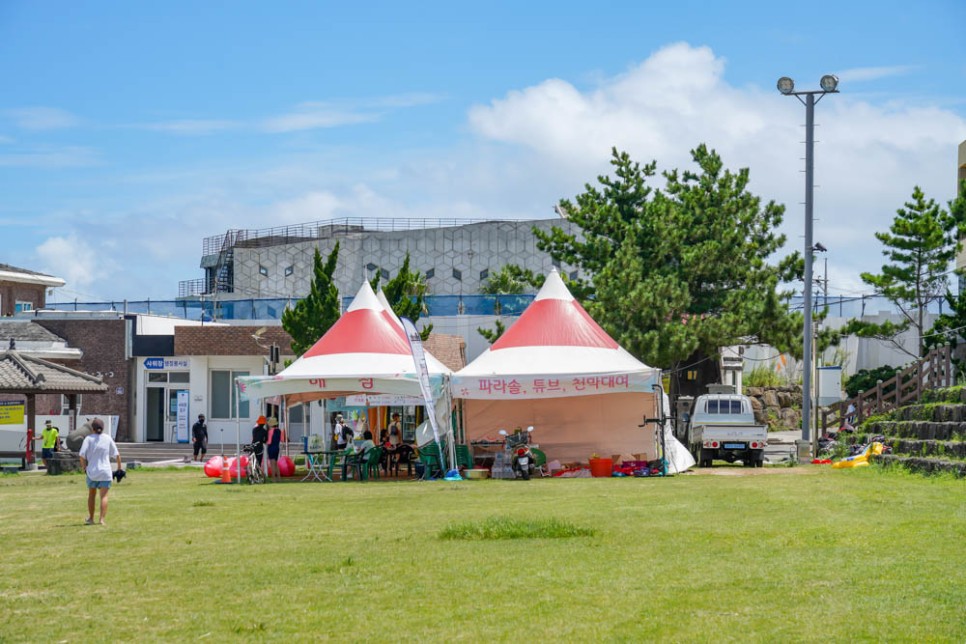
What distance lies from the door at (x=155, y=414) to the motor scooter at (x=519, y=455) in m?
25.5

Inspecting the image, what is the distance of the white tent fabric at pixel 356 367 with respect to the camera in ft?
94.6

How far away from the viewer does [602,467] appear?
28969 millimetres

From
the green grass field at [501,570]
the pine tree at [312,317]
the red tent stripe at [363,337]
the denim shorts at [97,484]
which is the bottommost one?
the green grass field at [501,570]

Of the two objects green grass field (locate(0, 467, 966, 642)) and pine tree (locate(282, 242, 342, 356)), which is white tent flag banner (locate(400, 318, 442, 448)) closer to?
green grass field (locate(0, 467, 966, 642))

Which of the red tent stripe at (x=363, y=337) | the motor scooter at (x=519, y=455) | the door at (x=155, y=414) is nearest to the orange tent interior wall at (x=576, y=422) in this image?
the red tent stripe at (x=363, y=337)

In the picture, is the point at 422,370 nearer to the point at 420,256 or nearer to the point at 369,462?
the point at 369,462

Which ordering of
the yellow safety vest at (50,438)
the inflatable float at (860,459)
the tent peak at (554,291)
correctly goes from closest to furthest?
the inflatable float at (860,459) → the tent peak at (554,291) → the yellow safety vest at (50,438)

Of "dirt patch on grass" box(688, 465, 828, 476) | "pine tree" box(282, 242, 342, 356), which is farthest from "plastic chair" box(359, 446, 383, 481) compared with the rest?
"pine tree" box(282, 242, 342, 356)

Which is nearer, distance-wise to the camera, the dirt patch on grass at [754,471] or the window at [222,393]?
the dirt patch on grass at [754,471]

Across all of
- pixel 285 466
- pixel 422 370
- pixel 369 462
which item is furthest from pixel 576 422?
pixel 285 466

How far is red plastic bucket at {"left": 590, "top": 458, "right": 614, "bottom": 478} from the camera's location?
28953mm

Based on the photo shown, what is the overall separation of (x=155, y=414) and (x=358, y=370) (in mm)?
23881

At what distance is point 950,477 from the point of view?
23562mm

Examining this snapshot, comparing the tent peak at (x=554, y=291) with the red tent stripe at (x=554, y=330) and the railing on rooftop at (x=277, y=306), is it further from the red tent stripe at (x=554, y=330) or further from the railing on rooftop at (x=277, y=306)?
the railing on rooftop at (x=277, y=306)
